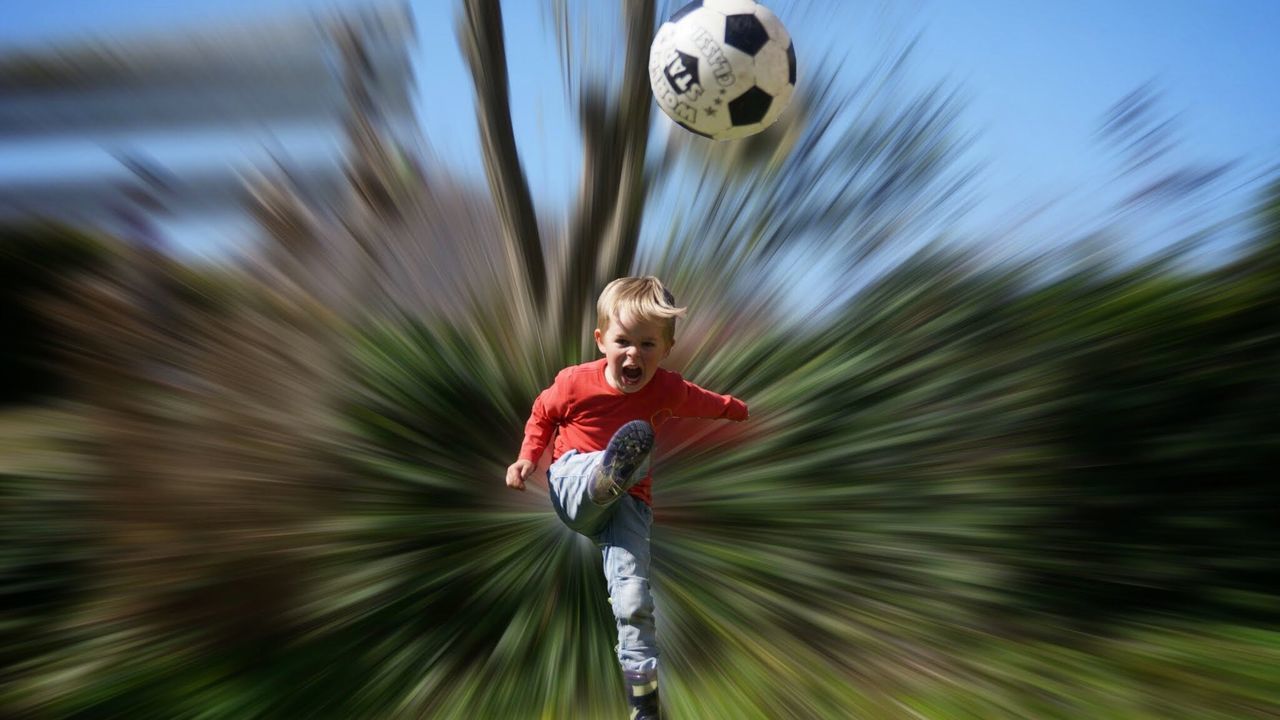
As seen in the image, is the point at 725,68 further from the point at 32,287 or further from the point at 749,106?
the point at 32,287

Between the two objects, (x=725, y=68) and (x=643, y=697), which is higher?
(x=725, y=68)

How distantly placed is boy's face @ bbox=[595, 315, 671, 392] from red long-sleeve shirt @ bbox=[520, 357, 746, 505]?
0.24 ft

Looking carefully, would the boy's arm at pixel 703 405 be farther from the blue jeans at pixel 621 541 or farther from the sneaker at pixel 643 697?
the sneaker at pixel 643 697

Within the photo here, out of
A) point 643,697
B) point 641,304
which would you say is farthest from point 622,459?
point 643,697

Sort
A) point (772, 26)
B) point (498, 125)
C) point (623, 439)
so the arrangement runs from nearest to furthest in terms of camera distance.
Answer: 1. point (623, 439)
2. point (772, 26)
3. point (498, 125)

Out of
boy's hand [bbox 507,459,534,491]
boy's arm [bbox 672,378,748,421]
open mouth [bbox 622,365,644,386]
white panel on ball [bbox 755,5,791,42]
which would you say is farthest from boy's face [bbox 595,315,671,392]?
white panel on ball [bbox 755,5,791,42]

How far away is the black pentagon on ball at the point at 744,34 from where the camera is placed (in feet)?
13.1

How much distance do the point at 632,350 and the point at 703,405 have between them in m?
0.41

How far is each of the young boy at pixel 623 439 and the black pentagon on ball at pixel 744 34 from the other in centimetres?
102

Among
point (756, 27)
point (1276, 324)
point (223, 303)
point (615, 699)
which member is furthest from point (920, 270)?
point (223, 303)

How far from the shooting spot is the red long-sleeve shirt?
3.77 meters

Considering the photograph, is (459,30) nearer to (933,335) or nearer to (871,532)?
(933,335)

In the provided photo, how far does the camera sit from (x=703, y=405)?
3.86 m

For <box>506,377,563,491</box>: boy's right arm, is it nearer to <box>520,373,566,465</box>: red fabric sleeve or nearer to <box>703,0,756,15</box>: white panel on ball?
<box>520,373,566,465</box>: red fabric sleeve
